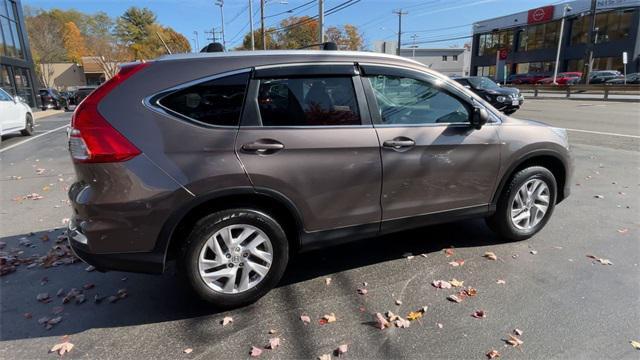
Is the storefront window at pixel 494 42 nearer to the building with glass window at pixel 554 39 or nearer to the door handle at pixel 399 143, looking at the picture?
the building with glass window at pixel 554 39

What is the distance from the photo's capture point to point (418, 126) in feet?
11.9

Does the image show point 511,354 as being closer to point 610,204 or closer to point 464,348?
point 464,348

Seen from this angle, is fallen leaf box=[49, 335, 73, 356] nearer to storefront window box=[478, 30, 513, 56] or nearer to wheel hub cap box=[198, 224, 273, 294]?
wheel hub cap box=[198, 224, 273, 294]

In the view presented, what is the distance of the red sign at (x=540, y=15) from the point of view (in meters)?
53.9

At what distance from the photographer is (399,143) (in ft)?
11.4

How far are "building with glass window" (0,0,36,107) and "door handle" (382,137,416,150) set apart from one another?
26530 millimetres

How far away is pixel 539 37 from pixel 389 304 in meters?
62.6

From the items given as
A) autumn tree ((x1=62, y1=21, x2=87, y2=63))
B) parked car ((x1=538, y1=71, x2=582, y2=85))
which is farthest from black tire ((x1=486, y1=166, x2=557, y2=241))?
autumn tree ((x1=62, y1=21, x2=87, y2=63))

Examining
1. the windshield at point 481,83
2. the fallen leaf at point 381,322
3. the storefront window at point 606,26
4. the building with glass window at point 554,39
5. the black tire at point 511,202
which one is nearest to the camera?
the fallen leaf at point 381,322

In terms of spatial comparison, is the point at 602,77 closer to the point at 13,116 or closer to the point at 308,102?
the point at 13,116

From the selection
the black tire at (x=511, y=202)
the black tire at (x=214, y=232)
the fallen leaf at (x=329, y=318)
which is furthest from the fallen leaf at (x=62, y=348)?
the black tire at (x=511, y=202)

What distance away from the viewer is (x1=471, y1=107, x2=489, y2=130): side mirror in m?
3.75

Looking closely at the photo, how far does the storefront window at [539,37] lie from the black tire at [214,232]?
60.1m

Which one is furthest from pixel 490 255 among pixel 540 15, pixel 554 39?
pixel 540 15
